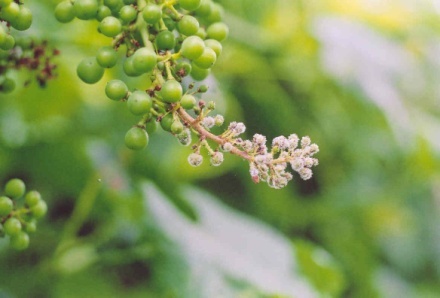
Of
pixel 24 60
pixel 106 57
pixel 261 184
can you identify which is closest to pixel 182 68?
pixel 106 57

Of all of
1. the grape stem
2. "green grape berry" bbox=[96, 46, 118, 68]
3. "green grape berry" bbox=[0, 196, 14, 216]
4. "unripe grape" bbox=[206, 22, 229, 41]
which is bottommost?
"green grape berry" bbox=[0, 196, 14, 216]

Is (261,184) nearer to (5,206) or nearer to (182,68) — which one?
(5,206)

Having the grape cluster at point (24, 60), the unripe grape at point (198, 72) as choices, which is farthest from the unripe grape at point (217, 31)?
the grape cluster at point (24, 60)

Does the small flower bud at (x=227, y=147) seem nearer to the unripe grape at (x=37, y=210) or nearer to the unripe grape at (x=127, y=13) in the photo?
the unripe grape at (x=127, y=13)

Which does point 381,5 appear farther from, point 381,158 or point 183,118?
point 183,118

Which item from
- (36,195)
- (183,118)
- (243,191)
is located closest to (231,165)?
(243,191)

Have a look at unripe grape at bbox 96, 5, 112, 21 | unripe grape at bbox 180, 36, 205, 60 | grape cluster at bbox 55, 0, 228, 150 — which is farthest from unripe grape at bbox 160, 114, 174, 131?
unripe grape at bbox 96, 5, 112, 21

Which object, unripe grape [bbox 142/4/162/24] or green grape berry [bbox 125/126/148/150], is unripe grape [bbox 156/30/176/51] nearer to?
unripe grape [bbox 142/4/162/24]
